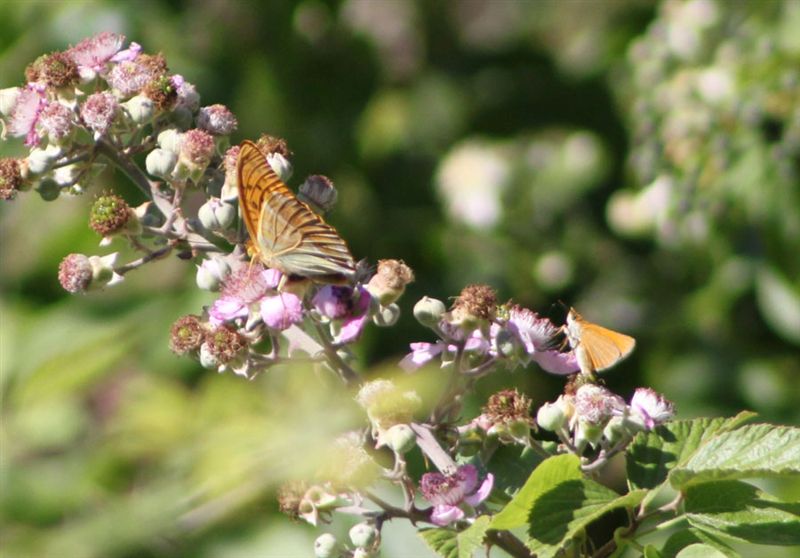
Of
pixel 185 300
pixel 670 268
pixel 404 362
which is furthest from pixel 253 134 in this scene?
pixel 404 362

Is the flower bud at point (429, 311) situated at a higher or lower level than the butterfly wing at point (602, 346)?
higher

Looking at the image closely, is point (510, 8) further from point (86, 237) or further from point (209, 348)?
point (209, 348)

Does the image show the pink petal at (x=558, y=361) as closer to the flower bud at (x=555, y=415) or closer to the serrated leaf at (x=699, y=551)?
the flower bud at (x=555, y=415)

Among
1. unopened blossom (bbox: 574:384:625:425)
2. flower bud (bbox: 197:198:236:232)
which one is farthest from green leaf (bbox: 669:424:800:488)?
flower bud (bbox: 197:198:236:232)

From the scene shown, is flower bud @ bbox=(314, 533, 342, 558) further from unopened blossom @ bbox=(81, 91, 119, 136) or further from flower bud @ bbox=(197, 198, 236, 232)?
unopened blossom @ bbox=(81, 91, 119, 136)

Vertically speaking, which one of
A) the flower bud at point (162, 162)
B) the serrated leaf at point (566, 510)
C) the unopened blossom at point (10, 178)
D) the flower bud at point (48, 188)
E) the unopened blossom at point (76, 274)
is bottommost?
the serrated leaf at point (566, 510)

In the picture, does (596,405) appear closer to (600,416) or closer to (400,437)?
(600,416)

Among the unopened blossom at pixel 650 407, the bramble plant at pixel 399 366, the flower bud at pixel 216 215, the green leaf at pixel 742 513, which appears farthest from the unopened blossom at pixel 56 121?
the green leaf at pixel 742 513
